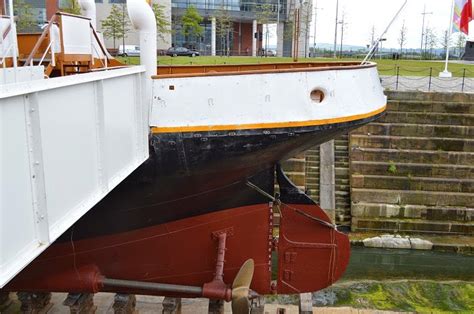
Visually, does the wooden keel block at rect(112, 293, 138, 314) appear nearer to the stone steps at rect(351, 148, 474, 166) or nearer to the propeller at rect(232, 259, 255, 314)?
the propeller at rect(232, 259, 255, 314)

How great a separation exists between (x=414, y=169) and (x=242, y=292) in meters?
8.61

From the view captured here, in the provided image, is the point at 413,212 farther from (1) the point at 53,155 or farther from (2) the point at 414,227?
(1) the point at 53,155

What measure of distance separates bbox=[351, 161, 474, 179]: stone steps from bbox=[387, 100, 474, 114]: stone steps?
2436mm

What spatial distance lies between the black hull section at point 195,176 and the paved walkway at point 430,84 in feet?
36.0

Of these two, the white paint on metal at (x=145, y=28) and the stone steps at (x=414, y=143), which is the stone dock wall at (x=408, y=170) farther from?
the white paint on metal at (x=145, y=28)

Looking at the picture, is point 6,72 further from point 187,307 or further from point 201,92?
point 187,307

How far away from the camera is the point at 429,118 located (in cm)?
1473

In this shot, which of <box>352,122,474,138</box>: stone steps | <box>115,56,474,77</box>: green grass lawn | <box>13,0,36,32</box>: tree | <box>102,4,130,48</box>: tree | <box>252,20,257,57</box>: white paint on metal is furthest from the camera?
<box>252,20,257,57</box>: white paint on metal

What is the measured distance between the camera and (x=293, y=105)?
Result: 6320 millimetres

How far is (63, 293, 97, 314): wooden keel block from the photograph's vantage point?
6.98 metres

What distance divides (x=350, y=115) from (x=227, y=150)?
186 cm

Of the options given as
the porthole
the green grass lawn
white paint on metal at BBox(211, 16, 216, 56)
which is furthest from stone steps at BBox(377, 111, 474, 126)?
white paint on metal at BBox(211, 16, 216, 56)

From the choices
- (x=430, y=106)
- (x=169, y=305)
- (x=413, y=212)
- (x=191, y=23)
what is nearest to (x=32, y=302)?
(x=169, y=305)

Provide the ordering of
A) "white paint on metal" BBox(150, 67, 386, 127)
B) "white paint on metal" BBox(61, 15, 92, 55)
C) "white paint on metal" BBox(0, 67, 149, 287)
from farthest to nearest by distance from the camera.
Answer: "white paint on metal" BBox(150, 67, 386, 127) < "white paint on metal" BBox(61, 15, 92, 55) < "white paint on metal" BBox(0, 67, 149, 287)
